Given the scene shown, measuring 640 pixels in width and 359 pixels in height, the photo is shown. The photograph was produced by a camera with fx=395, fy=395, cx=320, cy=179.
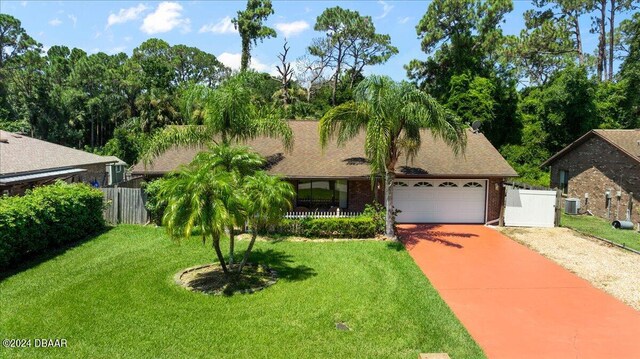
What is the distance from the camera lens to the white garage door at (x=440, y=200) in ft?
58.5

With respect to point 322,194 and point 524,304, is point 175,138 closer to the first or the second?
point 322,194

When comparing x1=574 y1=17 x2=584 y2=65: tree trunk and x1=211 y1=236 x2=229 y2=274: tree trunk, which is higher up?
x1=574 y1=17 x2=584 y2=65: tree trunk

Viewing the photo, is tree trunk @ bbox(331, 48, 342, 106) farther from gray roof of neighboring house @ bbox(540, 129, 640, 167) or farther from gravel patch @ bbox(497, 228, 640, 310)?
gravel patch @ bbox(497, 228, 640, 310)

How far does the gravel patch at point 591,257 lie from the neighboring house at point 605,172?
4.51 m

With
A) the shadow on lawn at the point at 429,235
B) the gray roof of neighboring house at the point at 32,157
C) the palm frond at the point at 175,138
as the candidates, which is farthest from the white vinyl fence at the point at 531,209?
the gray roof of neighboring house at the point at 32,157

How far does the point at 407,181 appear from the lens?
17.7 metres

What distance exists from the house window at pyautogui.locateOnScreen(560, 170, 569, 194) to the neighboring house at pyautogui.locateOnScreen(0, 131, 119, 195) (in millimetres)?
26477

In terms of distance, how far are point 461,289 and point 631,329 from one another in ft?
11.5

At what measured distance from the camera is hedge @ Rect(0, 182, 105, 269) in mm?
10438

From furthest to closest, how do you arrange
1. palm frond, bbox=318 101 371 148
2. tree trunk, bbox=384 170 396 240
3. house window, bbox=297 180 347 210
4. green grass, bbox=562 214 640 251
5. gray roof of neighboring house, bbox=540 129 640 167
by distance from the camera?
gray roof of neighboring house, bbox=540 129 640 167
house window, bbox=297 180 347 210
green grass, bbox=562 214 640 251
tree trunk, bbox=384 170 396 240
palm frond, bbox=318 101 371 148

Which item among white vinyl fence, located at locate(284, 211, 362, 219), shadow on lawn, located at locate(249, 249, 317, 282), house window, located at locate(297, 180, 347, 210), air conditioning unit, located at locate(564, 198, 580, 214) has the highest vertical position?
house window, located at locate(297, 180, 347, 210)

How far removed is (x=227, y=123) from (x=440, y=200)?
9.95m

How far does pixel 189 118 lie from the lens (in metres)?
16.2

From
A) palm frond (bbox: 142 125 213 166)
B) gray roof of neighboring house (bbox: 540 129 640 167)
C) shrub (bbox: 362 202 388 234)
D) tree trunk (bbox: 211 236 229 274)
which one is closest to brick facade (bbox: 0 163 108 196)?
palm frond (bbox: 142 125 213 166)
